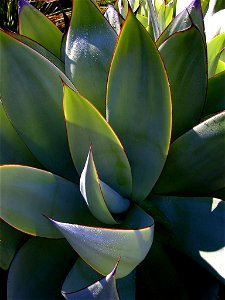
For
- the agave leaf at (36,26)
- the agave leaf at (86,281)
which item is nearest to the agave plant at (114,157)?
the agave leaf at (86,281)

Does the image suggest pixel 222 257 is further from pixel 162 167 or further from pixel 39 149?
pixel 39 149

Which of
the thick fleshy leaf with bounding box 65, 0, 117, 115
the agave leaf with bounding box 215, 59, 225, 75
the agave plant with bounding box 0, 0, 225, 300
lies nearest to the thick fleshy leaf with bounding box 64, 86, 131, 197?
the agave plant with bounding box 0, 0, 225, 300

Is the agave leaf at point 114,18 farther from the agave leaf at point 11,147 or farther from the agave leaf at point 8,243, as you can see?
the agave leaf at point 8,243

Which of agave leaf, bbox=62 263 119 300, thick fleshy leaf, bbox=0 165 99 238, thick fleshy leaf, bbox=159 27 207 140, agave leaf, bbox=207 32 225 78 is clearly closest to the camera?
agave leaf, bbox=62 263 119 300

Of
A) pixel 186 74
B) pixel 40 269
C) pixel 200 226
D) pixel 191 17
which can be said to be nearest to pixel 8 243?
pixel 40 269

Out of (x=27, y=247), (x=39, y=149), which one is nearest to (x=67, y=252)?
(x=27, y=247)

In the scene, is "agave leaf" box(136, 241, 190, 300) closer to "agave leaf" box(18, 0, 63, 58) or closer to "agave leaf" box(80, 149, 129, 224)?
"agave leaf" box(80, 149, 129, 224)

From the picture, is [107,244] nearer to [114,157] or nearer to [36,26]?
[114,157]
